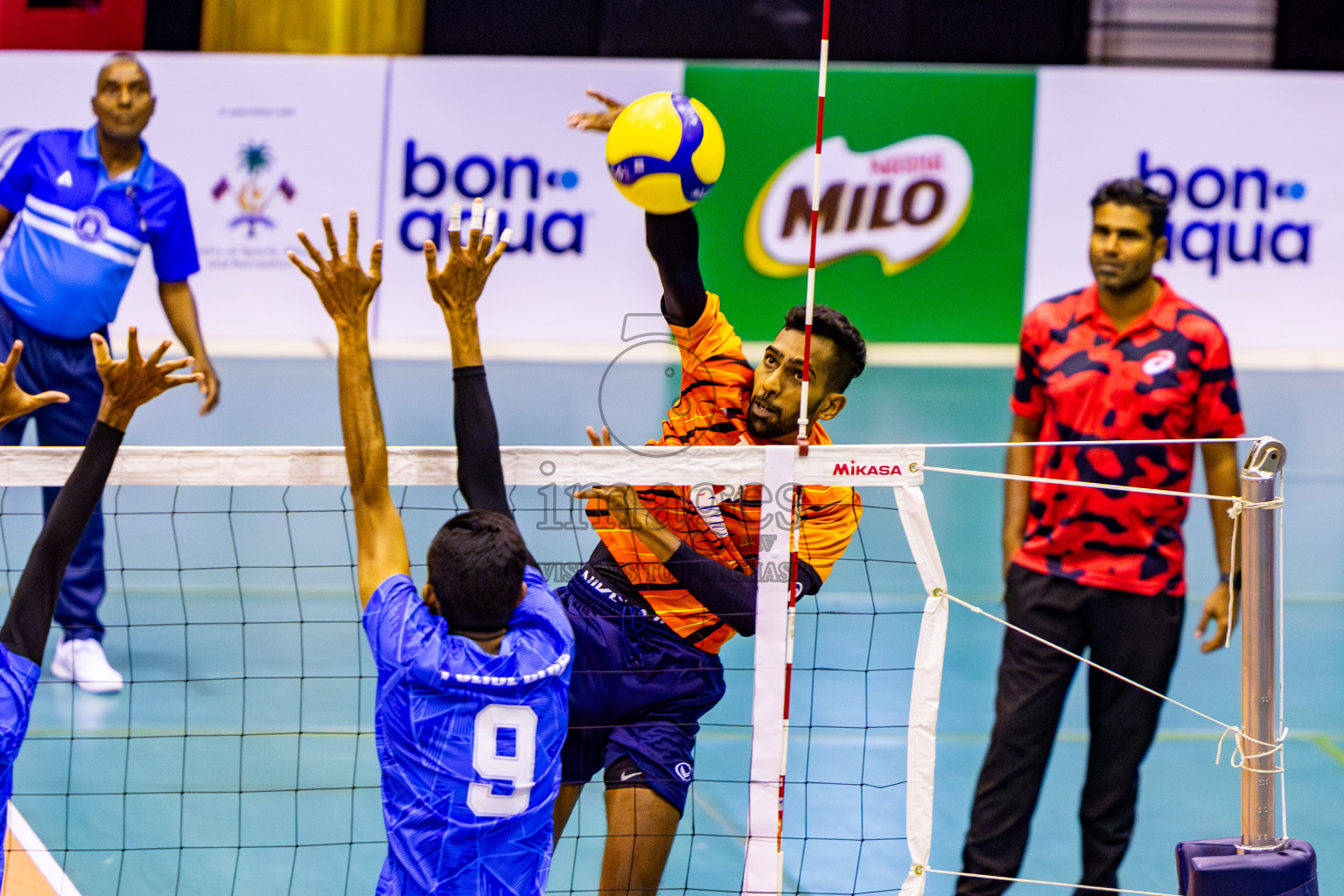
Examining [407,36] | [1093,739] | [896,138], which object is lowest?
[1093,739]

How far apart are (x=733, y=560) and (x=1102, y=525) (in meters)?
1.20

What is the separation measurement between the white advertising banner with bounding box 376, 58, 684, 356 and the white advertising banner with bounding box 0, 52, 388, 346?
13.4 inches

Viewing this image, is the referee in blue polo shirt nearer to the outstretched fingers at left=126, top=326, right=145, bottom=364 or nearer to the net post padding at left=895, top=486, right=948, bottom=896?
the outstretched fingers at left=126, top=326, right=145, bottom=364

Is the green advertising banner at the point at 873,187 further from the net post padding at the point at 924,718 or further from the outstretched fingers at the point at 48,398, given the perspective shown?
the outstretched fingers at the point at 48,398

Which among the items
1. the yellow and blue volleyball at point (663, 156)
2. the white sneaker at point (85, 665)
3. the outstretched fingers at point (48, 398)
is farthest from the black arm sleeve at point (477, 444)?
the white sneaker at point (85, 665)

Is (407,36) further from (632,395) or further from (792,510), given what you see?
(792,510)

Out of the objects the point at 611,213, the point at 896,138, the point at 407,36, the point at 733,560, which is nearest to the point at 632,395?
the point at 611,213

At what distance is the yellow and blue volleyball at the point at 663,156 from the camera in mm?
3441

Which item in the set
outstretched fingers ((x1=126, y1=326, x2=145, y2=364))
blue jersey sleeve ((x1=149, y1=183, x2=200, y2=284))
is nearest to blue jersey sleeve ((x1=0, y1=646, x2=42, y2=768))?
outstretched fingers ((x1=126, y1=326, x2=145, y2=364))

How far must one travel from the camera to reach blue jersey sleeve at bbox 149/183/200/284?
5973mm

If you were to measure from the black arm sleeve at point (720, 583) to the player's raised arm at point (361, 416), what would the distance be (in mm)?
666

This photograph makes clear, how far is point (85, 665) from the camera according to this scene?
5629 millimetres

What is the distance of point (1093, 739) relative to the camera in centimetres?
414

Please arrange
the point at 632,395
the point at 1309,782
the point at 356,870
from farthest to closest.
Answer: the point at 632,395 < the point at 1309,782 < the point at 356,870
